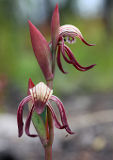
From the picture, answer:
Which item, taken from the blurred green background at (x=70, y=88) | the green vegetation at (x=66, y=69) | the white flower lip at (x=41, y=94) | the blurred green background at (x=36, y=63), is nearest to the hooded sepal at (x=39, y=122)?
the white flower lip at (x=41, y=94)

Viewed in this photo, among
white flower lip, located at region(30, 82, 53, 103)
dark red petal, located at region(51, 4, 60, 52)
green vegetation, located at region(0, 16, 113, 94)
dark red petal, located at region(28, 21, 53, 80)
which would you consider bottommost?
white flower lip, located at region(30, 82, 53, 103)

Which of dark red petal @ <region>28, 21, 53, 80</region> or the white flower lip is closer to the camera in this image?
the white flower lip

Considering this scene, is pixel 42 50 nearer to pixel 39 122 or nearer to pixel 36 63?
pixel 39 122

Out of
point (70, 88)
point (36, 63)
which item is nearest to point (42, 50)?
point (70, 88)

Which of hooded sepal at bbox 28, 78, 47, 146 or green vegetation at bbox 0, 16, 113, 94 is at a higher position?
green vegetation at bbox 0, 16, 113, 94

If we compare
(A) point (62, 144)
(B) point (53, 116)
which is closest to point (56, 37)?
(B) point (53, 116)

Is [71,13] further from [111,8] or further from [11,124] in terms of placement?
[11,124]

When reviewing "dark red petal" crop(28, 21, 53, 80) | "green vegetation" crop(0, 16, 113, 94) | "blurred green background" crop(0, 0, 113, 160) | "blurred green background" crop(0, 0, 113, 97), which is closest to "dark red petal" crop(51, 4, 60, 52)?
"dark red petal" crop(28, 21, 53, 80)

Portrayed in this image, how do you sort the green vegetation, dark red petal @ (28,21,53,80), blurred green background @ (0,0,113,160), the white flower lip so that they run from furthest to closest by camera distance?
the green vegetation < blurred green background @ (0,0,113,160) < dark red petal @ (28,21,53,80) < the white flower lip

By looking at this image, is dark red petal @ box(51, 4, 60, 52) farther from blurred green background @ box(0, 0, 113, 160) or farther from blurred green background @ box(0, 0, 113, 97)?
blurred green background @ box(0, 0, 113, 97)
